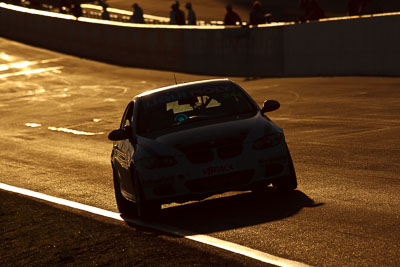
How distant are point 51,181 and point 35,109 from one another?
1401 centimetres

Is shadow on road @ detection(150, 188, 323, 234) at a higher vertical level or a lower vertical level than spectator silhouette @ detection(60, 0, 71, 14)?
higher

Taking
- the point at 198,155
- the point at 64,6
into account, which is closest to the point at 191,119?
the point at 198,155

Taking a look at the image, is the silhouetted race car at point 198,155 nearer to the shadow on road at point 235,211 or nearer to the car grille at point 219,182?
the car grille at point 219,182

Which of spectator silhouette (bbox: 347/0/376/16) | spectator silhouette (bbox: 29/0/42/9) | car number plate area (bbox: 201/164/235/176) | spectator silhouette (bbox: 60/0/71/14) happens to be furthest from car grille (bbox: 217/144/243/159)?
spectator silhouette (bbox: 29/0/42/9)

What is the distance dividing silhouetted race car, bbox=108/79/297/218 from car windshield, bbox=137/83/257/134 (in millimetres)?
12

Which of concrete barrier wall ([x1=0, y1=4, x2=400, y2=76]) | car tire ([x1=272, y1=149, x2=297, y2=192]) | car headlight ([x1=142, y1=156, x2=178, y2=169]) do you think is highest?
car headlight ([x1=142, y1=156, x2=178, y2=169])

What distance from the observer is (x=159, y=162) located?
10508 millimetres

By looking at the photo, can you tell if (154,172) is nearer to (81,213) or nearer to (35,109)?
(81,213)

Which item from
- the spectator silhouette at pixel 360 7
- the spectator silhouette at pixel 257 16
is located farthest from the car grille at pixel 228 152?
the spectator silhouette at pixel 257 16

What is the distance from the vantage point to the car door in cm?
1115

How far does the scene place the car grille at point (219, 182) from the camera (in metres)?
10.5

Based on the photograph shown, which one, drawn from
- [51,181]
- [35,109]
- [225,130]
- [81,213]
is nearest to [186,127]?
[225,130]

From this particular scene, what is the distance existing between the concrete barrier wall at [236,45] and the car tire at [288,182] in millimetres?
15221

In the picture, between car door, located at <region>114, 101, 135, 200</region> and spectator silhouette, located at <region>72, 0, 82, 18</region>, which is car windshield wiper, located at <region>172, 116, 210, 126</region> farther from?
spectator silhouette, located at <region>72, 0, 82, 18</region>
